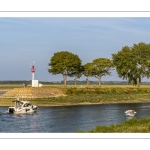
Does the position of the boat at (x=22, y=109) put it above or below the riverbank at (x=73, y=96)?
below

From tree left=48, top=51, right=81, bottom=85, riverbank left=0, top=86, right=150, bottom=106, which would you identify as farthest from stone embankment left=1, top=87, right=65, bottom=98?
tree left=48, top=51, right=81, bottom=85

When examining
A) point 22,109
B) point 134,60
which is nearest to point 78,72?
point 134,60

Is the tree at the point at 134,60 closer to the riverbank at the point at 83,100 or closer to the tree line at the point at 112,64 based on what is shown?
the tree line at the point at 112,64

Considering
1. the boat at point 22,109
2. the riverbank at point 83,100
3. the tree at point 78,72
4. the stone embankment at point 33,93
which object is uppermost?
the tree at point 78,72

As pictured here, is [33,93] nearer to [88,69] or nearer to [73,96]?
[73,96]

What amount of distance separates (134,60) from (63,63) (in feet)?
36.6

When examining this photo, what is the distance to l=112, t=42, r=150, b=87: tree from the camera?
204ft

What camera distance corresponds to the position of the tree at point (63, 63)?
195 feet

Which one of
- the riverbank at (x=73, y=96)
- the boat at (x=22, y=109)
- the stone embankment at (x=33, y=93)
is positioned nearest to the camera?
the boat at (x=22, y=109)

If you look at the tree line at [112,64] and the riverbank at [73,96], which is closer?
the riverbank at [73,96]

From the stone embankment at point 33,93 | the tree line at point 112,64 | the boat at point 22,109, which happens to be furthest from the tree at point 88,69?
the boat at point 22,109

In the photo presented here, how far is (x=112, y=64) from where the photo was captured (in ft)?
208
